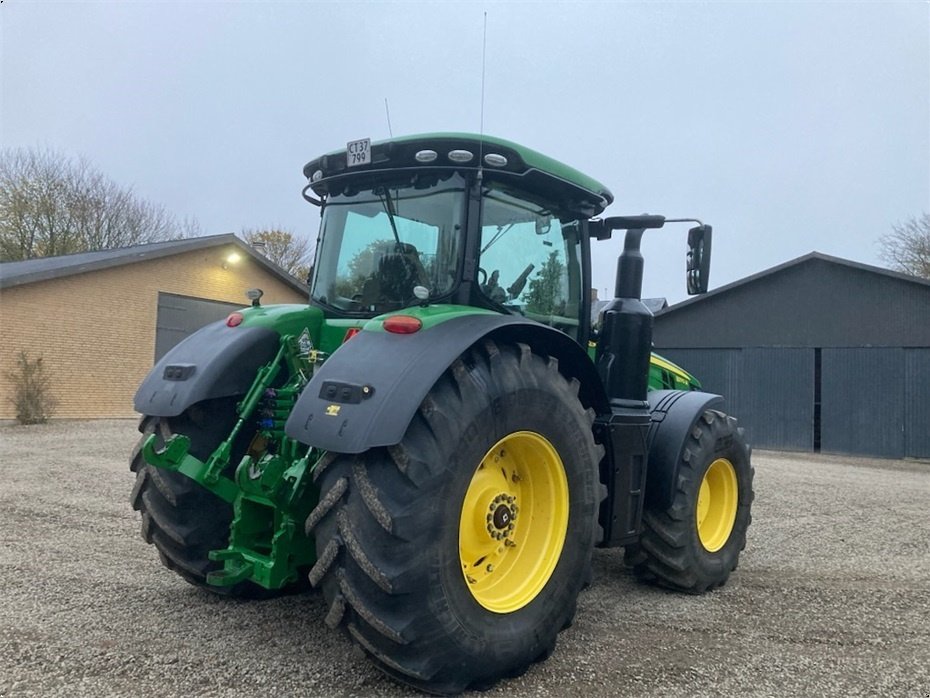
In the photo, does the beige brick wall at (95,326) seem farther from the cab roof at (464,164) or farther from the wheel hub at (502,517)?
the wheel hub at (502,517)

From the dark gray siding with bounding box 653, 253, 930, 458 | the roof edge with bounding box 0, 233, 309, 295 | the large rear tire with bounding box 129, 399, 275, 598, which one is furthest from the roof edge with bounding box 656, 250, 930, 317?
the large rear tire with bounding box 129, 399, 275, 598

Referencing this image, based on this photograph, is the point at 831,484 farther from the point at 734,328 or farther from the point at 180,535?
the point at 180,535

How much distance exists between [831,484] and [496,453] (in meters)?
10.0

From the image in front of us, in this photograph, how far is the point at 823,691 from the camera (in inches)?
131

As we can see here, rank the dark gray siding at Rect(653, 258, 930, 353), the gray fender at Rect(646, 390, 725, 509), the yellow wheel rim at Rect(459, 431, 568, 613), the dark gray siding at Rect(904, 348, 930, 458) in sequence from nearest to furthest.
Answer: the yellow wheel rim at Rect(459, 431, 568, 613) < the gray fender at Rect(646, 390, 725, 509) < the dark gray siding at Rect(904, 348, 930, 458) < the dark gray siding at Rect(653, 258, 930, 353)

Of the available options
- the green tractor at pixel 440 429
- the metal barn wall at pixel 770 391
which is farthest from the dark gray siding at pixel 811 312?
the green tractor at pixel 440 429

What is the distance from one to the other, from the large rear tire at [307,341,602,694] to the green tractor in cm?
1

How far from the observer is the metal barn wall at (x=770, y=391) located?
62.6 ft

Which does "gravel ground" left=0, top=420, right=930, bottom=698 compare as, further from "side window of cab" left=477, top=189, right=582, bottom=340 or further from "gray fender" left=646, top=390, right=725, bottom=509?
"side window of cab" left=477, top=189, right=582, bottom=340

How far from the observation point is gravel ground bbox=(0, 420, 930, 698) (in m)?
3.21

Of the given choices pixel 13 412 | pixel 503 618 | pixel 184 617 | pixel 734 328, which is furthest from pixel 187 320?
pixel 503 618

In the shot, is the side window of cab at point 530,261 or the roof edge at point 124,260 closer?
the side window of cab at point 530,261

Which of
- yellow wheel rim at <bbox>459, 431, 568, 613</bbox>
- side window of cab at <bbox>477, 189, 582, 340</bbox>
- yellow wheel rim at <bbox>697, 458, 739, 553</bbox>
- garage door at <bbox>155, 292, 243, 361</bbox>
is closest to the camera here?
yellow wheel rim at <bbox>459, 431, 568, 613</bbox>

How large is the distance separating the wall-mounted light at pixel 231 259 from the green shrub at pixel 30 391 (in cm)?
569
